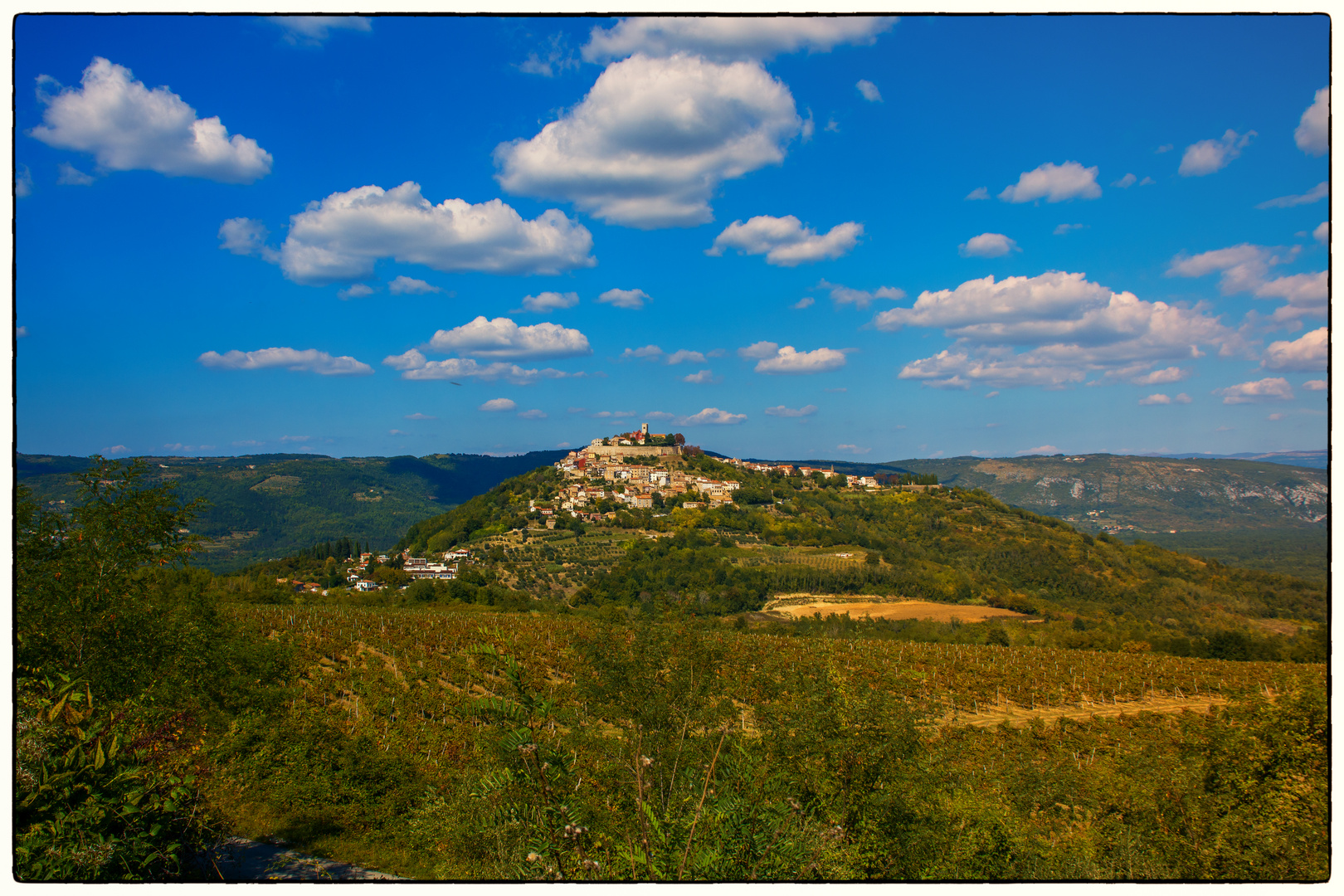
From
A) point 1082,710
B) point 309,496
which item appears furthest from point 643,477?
point 1082,710

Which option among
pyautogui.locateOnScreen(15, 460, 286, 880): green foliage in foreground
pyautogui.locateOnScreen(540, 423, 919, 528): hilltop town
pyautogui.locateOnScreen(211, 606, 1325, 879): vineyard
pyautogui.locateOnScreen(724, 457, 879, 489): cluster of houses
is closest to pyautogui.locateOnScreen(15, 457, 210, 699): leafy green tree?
pyautogui.locateOnScreen(15, 460, 286, 880): green foliage in foreground

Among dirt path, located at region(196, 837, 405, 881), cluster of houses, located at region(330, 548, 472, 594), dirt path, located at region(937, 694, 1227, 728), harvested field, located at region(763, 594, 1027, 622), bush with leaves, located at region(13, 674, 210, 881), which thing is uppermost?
bush with leaves, located at region(13, 674, 210, 881)

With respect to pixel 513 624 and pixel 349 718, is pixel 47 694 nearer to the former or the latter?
pixel 349 718

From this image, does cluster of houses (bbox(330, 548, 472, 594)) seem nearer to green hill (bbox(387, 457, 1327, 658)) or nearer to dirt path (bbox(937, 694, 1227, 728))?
green hill (bbox(387, 457, 1327, 658))

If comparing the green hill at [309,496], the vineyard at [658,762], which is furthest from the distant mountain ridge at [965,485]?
the vineyard at [658,762]

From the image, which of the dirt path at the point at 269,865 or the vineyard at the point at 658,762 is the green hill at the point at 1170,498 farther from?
the dirt path at the point at 269,865
